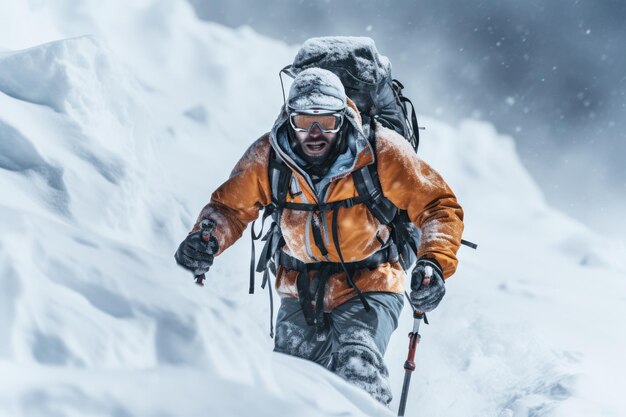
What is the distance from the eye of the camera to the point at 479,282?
14.6 metres

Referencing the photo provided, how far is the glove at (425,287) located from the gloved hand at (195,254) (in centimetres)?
121

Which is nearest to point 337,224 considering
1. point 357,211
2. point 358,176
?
point 357,211

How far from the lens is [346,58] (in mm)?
4180

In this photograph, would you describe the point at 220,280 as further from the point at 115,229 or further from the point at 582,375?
the point at 582,375

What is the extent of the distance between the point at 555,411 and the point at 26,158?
5.57 meters

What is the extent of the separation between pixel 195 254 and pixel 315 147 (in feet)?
3.09

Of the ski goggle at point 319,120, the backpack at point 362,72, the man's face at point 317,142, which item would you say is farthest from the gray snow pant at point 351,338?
the backpack at point 362,72

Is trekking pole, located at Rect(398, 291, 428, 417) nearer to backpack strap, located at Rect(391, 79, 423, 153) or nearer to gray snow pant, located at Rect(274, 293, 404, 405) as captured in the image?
gray snow pant, located at Rect(274, 293, 404, 405)

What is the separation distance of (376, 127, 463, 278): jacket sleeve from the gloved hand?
3.62 feet

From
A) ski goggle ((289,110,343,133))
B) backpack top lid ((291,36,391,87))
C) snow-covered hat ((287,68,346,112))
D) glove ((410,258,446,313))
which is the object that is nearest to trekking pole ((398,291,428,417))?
glove ((410,258,446,313))

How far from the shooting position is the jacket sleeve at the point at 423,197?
10.9 feet

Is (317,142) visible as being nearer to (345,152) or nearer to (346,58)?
(345,152)

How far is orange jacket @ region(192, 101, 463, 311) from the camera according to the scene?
3.38 m

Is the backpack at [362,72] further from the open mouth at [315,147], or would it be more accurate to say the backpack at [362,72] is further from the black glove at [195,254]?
the black glove at [195,254]
